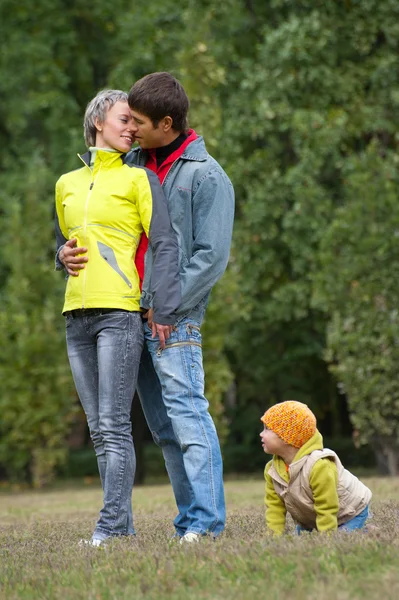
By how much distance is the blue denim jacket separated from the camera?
5164mm

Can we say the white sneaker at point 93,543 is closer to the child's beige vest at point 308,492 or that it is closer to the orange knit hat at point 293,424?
the child's beige vest at point 308,492

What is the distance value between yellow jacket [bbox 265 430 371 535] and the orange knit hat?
0.05 metres

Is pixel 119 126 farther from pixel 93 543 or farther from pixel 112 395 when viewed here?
pixel 93 543

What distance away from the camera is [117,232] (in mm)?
5242

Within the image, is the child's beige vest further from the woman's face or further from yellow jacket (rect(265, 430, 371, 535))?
the woman's face

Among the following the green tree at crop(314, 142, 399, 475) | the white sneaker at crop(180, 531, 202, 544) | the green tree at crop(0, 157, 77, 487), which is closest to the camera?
the white sneaker at crop(180, 531, 202, 544)

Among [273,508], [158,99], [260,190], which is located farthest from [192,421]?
[260,190]

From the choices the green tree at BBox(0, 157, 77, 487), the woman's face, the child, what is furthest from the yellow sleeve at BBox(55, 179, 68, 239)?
the green tree at BBox(0, 157, 77, 487)

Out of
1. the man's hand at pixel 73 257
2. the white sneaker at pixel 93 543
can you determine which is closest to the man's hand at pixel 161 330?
the man's hand at pixel 73 257

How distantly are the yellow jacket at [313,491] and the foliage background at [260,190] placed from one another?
1117 cm

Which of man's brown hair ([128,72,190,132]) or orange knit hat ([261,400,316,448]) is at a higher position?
man's brown hair ([128,72,190,132])

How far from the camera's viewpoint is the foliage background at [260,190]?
54.9 feet

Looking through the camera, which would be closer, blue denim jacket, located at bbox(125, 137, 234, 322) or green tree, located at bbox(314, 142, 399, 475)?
blue denim jacket, located at bbox(125, 137, 234, 322)

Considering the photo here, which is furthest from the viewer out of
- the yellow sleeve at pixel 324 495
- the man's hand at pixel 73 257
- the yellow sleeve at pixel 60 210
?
the yellow sleeve at pixel 60 210
